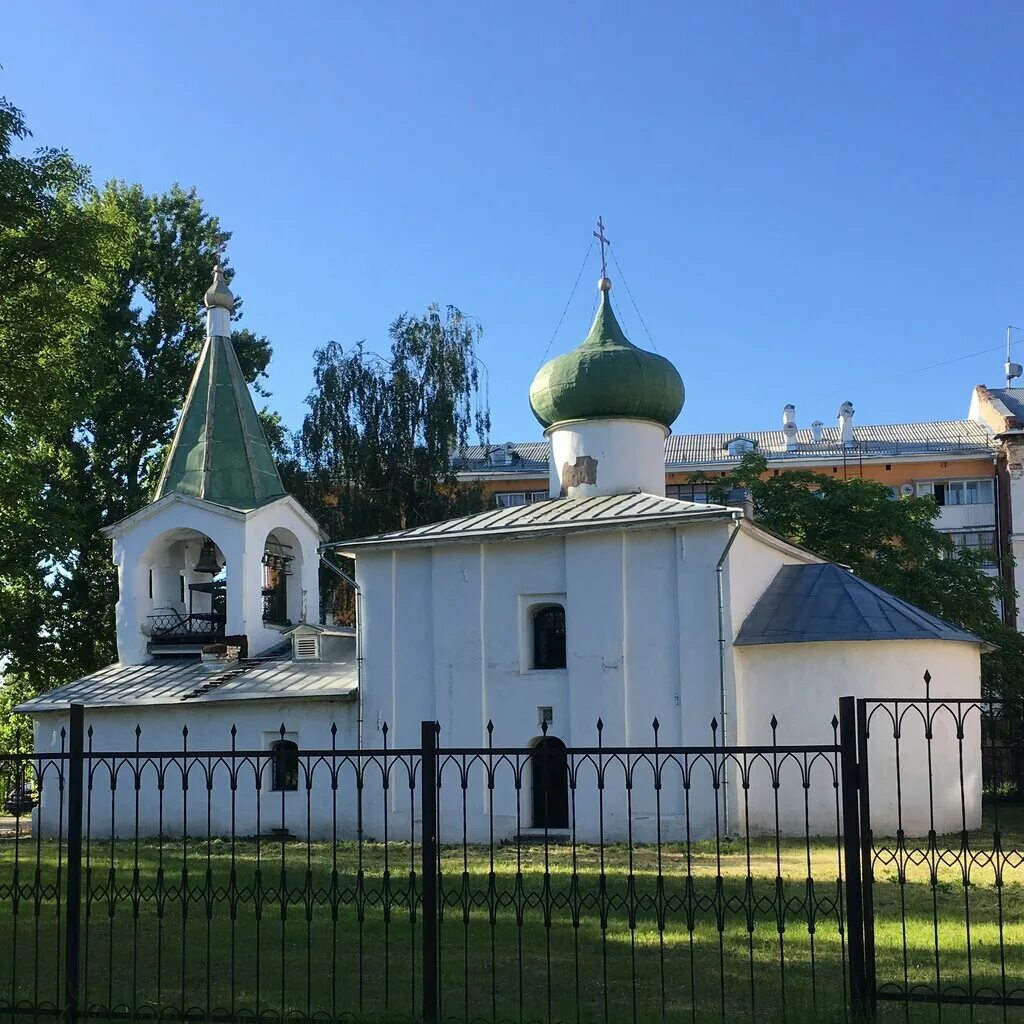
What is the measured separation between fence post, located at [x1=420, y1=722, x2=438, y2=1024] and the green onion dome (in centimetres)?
1527

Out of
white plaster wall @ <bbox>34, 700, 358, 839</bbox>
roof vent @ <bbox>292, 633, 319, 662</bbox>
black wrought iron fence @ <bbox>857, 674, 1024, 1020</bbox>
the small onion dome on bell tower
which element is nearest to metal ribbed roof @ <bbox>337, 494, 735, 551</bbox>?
roof vent @ <bbox>292, 633, 319, 662</bbox>

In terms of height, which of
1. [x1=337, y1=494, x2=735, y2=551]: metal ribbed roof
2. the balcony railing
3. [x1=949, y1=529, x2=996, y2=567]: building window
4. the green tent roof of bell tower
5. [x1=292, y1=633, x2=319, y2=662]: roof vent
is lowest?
[x1=292, y1=633, x2=319, y2=662]: roof vent

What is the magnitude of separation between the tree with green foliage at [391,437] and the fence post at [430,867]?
74.0 ft

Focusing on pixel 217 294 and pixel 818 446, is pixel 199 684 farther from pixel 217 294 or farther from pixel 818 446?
pixel 818 446

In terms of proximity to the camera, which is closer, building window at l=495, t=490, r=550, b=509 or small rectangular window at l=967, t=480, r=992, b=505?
small rectangular window at l=967, t=480, r=992, b=505

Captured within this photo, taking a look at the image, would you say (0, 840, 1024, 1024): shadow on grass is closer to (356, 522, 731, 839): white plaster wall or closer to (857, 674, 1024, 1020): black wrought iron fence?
(857, 674, 1024, 1020): black wrought iron fence

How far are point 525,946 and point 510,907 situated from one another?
210 centimetres

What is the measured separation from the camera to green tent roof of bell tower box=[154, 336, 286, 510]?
74.9 feet

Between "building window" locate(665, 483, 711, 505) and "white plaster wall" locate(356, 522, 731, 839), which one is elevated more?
"building window" locate(665, 483, 711, 505)

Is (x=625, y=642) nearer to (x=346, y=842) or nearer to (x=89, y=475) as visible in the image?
(x=346, y=842)

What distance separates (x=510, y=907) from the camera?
1149 cm

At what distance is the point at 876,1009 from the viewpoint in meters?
6.32

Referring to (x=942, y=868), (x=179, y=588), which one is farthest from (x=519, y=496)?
(x=942, y=868)

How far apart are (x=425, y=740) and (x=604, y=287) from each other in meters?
17.0
